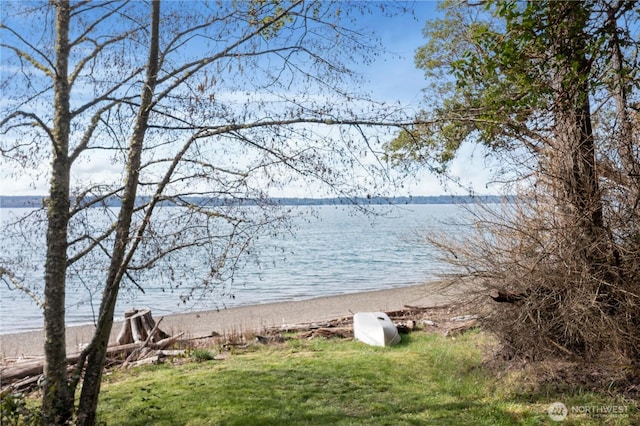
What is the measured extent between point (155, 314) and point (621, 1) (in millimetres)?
17269

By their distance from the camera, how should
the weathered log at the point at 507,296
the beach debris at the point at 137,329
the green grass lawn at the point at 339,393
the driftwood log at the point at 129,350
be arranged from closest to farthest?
1. the green grass lawn at the point at 339,393
2. the weathered log at the point at 507,296
3. the driftwood log at the point at 129,350
4. the beach debris at the point at 137,329

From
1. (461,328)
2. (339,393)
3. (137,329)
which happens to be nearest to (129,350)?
(137,329)

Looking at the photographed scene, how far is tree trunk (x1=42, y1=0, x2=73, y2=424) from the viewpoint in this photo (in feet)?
19.8

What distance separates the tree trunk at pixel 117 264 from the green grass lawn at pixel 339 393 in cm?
86

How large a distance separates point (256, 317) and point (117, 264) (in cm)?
1294

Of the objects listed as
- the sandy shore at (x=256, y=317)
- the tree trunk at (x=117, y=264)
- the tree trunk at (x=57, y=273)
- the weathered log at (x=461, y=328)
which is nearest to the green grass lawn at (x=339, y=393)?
the tree trunk at (x=117, y=264)

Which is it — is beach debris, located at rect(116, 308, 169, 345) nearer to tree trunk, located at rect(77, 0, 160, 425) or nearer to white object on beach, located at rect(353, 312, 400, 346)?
white object on beach, located at rect(353, 312, 400, 346)

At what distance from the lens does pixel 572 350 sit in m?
8.08

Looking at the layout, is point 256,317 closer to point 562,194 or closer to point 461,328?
point 461,328

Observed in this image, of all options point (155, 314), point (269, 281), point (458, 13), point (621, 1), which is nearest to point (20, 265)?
point (621, 1)

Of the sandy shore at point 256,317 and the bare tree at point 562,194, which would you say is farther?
the sandy shore at point 256,317

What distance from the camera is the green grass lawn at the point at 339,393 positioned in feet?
21.9

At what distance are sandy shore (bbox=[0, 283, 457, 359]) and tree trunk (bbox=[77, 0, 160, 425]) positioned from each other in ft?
25.4

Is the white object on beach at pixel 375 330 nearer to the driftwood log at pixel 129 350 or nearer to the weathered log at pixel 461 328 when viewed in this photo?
the weathered log at pixel 461 328
